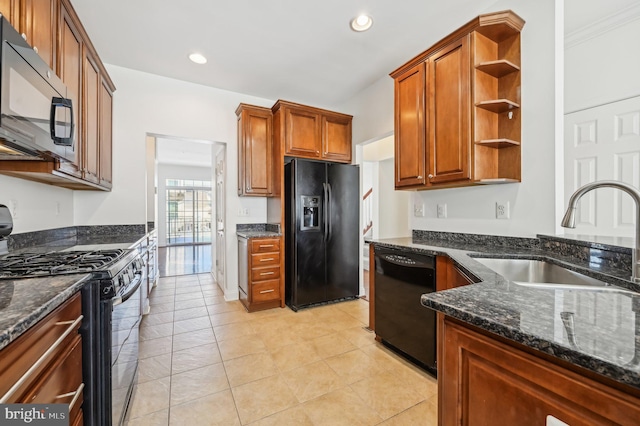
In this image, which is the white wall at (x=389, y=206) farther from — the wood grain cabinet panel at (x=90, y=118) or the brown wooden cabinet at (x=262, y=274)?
the wood grain cabinet panel at (x=90, y=118)

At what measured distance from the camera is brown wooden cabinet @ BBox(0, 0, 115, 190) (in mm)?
1432

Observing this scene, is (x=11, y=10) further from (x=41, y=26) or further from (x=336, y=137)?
(x=336, y=137)

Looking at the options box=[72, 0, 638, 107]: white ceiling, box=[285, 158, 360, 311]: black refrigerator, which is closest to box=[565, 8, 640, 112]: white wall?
box=[72, 0, 638, 107]: white ceiling

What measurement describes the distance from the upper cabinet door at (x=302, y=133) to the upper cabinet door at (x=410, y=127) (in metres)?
1.24

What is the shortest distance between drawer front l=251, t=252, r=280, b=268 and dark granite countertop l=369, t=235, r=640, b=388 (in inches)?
98.5

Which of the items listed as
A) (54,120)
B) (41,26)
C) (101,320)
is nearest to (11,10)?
(41,26)

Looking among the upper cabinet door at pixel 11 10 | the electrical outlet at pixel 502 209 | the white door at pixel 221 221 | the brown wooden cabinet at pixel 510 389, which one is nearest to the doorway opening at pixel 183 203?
the white door at pixel 221 221

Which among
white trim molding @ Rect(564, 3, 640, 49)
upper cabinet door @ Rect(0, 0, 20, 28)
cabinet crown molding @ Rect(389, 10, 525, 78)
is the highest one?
white trim molding @ Rect(564, 3, 640, 49)

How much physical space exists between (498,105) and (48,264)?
2849 millimetres

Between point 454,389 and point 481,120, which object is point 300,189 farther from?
point 454,389

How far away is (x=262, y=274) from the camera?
323 cm

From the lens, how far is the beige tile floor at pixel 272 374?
63.0 inches

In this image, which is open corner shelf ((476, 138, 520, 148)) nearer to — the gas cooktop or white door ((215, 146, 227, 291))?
the gas cooktop

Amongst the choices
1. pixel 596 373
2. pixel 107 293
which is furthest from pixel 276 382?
pixel 596 373
